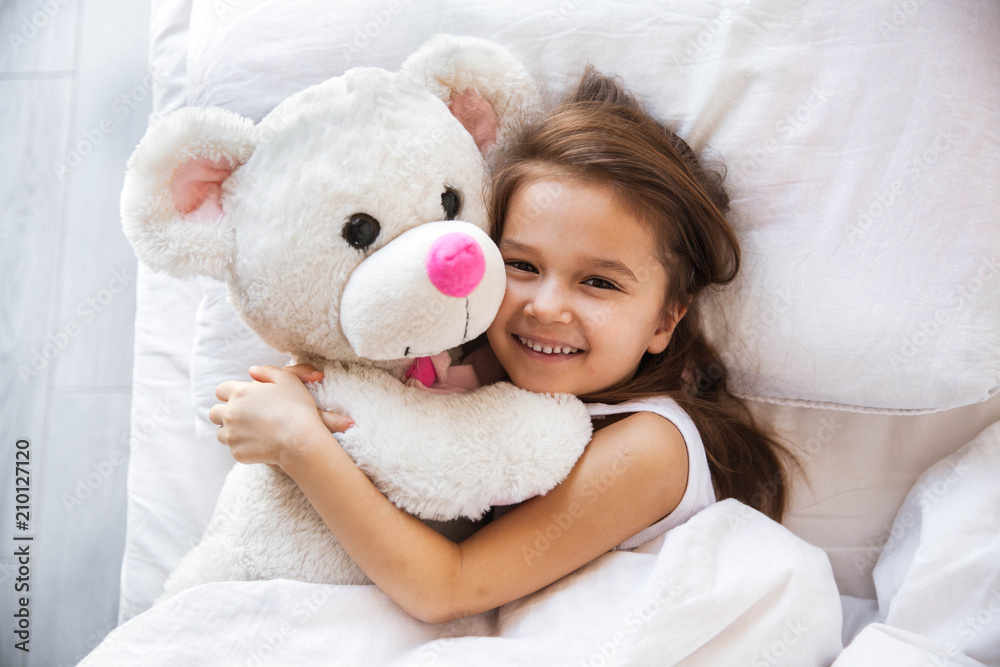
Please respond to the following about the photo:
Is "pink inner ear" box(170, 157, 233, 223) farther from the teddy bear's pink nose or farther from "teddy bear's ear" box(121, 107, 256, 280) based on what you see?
the teddy bear's pink nose

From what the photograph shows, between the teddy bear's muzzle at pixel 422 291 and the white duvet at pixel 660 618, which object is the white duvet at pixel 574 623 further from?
the teddy bear's muzzle at pixel 422 291

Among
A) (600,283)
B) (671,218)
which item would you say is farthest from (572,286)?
(671,218)

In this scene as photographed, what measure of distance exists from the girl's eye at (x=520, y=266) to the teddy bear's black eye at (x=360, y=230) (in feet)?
0.60

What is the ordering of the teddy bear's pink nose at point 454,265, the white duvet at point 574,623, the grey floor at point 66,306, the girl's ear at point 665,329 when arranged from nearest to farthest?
the teddy bear's pink nose at point 454,265
the white duvet at point 574,623
the girl's ear at point 665,329
the grey floor at point 66,306

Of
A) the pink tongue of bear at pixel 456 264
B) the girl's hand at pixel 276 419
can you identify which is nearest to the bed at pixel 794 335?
the girl's hand at pixel 276 419

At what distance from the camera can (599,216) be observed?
0.70m

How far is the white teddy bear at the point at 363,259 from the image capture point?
0.59m

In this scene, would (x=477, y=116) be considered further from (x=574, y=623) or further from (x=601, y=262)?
(x=574, y=623)

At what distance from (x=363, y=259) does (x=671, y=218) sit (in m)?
0.35

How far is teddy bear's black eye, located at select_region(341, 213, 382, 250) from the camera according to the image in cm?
60

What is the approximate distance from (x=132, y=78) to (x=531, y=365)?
900 mm

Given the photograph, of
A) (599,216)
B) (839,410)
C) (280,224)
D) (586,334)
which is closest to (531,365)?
(586,334)

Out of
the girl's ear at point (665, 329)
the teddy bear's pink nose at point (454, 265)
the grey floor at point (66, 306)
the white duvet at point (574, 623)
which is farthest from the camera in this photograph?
the grey floor at point (66, 306)

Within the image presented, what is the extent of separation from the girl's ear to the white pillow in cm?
6
